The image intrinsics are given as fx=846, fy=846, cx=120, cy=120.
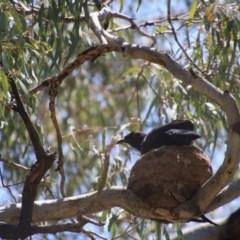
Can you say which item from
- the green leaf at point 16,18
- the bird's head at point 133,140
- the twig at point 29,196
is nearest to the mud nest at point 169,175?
the twig at point 29,196

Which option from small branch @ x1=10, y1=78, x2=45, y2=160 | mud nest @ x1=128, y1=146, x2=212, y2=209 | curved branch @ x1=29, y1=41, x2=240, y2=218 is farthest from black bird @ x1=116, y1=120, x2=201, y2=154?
small branch @ x1=10, y1=78, x2=45, y2=160

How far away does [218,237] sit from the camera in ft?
13.5

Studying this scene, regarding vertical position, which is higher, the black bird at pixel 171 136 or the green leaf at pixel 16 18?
the green leaf at pixel 16 18

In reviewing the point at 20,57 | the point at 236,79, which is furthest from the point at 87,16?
the point at 236,79

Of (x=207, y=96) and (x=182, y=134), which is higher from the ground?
(x=182, y=134)

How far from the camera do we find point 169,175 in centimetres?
430

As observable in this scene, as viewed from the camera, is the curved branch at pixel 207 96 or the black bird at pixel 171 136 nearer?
the curved branch at pixel 207 96

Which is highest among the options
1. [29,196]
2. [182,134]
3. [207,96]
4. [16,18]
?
[16,18]

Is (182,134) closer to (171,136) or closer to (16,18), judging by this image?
(171,136)

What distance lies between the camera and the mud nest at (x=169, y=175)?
422cm

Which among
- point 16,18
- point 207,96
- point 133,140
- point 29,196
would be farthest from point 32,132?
point 133,140

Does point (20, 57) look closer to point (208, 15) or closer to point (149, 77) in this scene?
point (208, 15)

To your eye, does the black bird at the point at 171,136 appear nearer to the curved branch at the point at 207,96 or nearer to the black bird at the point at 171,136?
the black bird at the point at 171,136

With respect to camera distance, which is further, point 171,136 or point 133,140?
point 133,140
